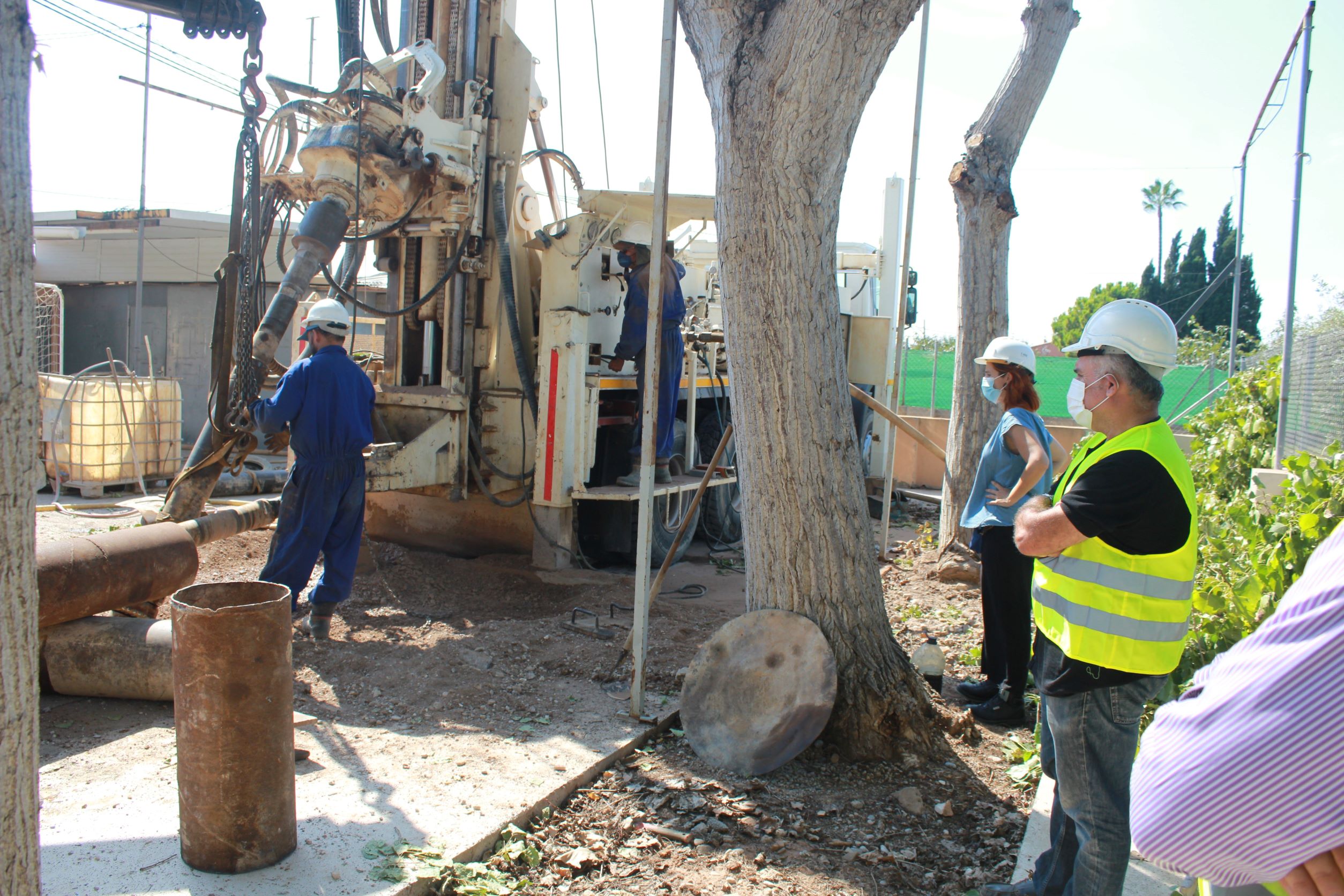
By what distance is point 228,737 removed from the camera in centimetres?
276

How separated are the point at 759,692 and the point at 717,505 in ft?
15.5

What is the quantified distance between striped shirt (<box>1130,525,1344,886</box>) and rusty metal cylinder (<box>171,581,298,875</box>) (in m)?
2.38

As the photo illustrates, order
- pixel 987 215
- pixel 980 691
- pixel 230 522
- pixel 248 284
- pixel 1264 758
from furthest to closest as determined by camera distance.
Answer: pixel 987 215, pixel 230 522, pixel 248 284, pixel 980 691, pixel 1264 758

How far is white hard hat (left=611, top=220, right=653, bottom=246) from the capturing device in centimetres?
683

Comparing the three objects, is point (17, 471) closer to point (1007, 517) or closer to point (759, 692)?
point (759, 692)

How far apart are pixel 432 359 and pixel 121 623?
3.16 m

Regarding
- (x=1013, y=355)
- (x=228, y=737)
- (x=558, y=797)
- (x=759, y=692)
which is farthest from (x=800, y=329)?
(x=228, y=737)

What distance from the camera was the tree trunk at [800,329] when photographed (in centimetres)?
376

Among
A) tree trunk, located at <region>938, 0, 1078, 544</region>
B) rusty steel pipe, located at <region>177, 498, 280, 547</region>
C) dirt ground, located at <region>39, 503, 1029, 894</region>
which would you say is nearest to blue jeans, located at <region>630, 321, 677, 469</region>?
dirt ground, located at <region>39, 503, 1029, 894</region>

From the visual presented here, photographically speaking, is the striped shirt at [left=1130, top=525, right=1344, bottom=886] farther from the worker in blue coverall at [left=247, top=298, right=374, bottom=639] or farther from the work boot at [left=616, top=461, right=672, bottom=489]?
the work boot at [left=616, top=461, right=672, bottom=489]

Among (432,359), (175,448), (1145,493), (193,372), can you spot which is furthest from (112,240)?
(1145,493)

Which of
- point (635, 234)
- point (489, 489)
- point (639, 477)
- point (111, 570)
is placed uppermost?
point (635, 234)

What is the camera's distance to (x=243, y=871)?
2.79m

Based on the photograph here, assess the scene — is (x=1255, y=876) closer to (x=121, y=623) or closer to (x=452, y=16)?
(x=121, y=623)
